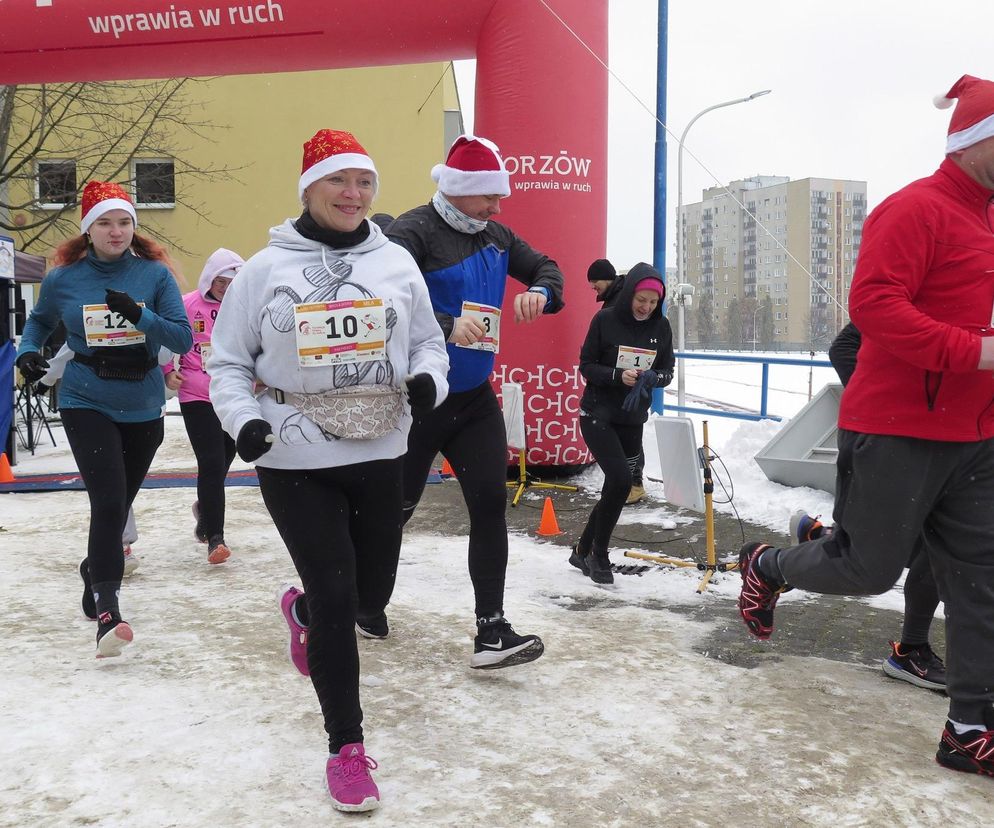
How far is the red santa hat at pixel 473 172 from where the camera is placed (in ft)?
12.6

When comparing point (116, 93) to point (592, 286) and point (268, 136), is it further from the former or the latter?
point (592, 286)

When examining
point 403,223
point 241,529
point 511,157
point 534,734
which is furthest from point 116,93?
point 534,734

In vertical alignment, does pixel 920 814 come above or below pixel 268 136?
below

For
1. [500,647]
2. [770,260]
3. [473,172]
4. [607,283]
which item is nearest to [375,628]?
[500,647]

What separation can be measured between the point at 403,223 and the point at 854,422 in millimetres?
1844

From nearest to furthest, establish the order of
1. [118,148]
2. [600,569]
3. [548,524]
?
[600,569] < [548,524] < [118,148]

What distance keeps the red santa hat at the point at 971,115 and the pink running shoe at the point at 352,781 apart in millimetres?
2452

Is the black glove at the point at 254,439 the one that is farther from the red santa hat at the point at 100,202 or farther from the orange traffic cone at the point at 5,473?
the orange traffic cone at the point at 5,473

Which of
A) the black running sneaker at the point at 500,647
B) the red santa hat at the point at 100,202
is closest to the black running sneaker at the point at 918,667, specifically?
the black running sneaker at the point at 500,647

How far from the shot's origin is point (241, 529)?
267 inches

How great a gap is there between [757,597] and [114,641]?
2447 mm

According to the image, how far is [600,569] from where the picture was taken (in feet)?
17.4

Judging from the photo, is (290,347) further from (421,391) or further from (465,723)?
(465,723)

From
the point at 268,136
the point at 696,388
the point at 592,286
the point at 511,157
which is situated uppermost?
the point at 268,136
